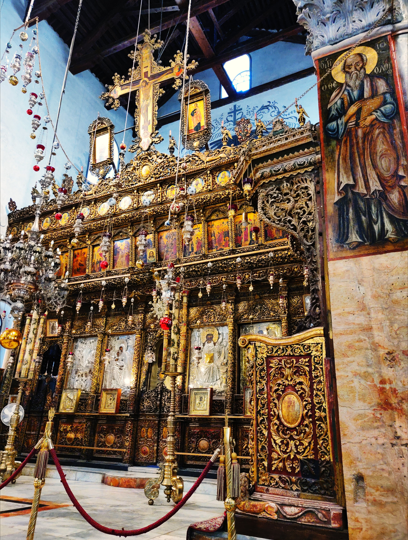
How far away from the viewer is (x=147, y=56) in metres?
9.49

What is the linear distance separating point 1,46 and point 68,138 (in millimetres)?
2932

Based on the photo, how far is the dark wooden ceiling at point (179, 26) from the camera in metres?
11.8

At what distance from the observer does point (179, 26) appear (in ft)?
41.5

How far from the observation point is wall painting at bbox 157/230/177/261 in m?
8.60

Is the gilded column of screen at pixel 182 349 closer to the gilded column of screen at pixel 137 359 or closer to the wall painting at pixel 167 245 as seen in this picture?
the wall painting at pixel 167 245

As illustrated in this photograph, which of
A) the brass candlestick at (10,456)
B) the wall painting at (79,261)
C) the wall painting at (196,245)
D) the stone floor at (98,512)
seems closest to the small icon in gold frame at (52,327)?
the wall painting at (79,261)

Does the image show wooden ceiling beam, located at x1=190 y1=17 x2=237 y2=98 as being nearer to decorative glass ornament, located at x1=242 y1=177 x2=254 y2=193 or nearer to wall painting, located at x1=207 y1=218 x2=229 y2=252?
wall painting, located at x1=207 y1=218 x2=229 y2=252

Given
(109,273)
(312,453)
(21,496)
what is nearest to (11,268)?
(109,273)

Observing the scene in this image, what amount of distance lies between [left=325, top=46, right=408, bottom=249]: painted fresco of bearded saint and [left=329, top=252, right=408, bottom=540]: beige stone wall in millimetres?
279

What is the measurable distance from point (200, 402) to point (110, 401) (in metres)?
2.18

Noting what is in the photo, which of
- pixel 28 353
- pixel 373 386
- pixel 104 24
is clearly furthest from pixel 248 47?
pixel 373 386

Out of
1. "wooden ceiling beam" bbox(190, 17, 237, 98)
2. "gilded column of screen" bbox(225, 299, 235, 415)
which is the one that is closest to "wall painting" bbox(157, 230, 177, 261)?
"gilded column of screen" bbox(225, 299, 235, 415)

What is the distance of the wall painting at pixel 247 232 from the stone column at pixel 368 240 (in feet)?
13.7

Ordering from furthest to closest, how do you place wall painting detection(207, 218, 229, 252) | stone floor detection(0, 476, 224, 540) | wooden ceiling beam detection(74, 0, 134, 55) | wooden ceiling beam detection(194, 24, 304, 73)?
wooden ceiling beam detection(74, 0, 134, 55), wooden ceiling beam detection(194, 24, 304, 73), wall painting detection(207, 218, 229, 252), stone floor detection(0, 476, 224, 540)
